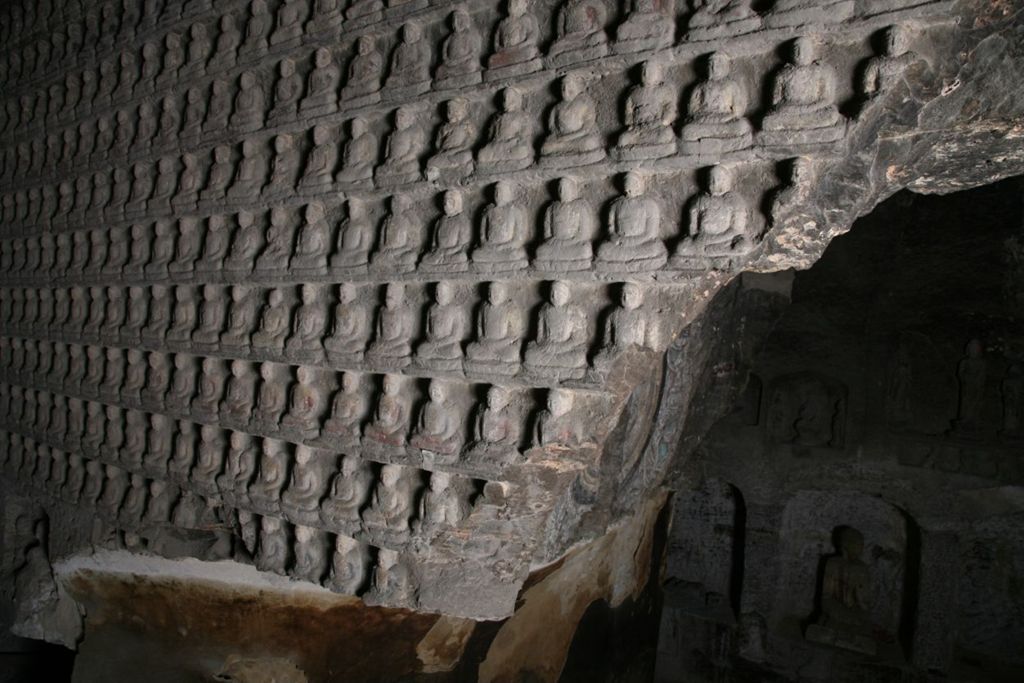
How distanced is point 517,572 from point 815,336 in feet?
17.3

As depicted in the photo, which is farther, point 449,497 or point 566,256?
point 449,497

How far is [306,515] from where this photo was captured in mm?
3109

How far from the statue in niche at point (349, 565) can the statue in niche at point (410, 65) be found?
6.52 ft

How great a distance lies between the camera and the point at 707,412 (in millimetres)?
4867

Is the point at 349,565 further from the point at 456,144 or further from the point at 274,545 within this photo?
the point at 456,144

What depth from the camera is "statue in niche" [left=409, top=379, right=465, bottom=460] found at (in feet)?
8.83

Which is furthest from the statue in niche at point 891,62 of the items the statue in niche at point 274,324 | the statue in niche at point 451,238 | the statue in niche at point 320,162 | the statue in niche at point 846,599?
the statue in niche at point 846,599

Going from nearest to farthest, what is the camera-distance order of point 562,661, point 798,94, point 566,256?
1. point 798,94
2. point 566,256
3. point 562,661

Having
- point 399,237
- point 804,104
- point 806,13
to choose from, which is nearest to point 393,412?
point 399,237

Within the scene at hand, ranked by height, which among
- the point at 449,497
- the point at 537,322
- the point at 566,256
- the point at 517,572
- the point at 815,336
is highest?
the point at 815,336

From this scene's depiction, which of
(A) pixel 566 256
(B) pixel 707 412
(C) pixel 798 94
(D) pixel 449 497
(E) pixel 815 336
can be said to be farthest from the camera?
(E) pixel 815 336

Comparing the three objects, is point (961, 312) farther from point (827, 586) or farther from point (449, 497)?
point (449, 497)

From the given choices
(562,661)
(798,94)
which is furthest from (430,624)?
(798,94)

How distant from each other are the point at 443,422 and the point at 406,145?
1.18 metres
